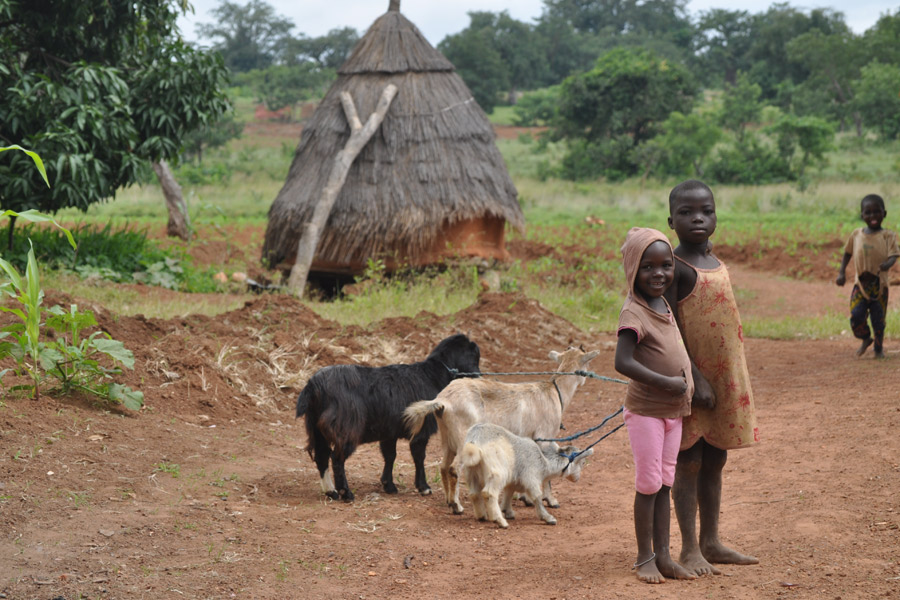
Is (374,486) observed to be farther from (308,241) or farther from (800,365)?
(308,241)

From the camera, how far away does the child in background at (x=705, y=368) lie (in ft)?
12.6

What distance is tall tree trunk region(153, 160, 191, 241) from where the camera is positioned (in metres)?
16.0

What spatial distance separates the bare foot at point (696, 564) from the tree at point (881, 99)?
104 ft

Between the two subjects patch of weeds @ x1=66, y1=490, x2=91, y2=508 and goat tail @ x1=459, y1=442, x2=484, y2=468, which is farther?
goat tail @ x1=459, y1=442, x2=484, y2=468

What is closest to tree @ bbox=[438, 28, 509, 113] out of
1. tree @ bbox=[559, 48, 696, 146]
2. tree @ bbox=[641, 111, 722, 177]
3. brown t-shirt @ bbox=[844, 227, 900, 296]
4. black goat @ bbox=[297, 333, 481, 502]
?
tree @ bbox=[559, 48, 696, 146]

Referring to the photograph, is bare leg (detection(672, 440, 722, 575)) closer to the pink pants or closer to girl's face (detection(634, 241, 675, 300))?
the pink pants

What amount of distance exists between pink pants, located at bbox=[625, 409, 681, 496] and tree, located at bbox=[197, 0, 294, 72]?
61.0m

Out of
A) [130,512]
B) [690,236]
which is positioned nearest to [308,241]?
[130,512]

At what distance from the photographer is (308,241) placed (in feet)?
38.3

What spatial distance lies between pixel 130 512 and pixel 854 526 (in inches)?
134

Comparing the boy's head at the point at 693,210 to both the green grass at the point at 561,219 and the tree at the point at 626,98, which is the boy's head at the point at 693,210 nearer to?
the green grass at the point at 561,219

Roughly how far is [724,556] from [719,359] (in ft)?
2.77

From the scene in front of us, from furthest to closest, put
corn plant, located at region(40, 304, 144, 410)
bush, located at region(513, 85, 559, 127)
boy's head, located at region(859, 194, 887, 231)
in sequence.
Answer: bush, located at region(513, 85, 559, 127), boy's head, located at region(859, 194, 887, 231), corn plant, located at region(40, 304, 144, 410)

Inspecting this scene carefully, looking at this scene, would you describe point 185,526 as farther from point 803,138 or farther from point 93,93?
point 803,138
